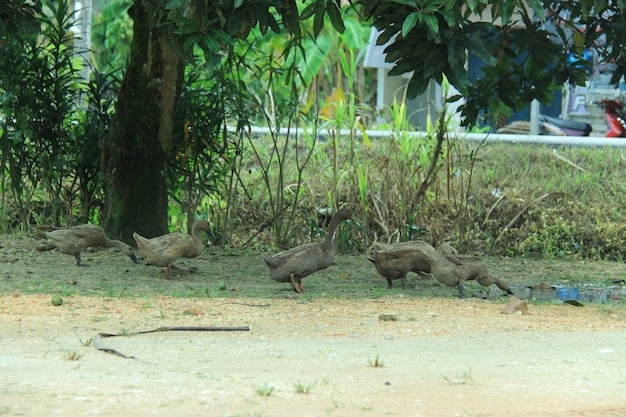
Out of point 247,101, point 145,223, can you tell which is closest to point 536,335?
point 145,223

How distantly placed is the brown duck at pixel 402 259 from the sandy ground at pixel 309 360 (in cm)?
53

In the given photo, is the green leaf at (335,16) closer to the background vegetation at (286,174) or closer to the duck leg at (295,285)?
the duck leg at (295,285)

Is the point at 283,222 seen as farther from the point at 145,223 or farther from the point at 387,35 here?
the point at 387,35

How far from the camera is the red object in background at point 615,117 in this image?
17.1 m

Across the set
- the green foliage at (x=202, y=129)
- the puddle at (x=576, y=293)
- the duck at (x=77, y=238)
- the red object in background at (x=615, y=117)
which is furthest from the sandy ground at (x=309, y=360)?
the red object in background at (x=615, y=117)

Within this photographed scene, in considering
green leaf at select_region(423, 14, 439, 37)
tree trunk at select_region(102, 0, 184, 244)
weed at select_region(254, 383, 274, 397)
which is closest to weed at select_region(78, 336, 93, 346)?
weed at select_region(254, 383, 274, 397)

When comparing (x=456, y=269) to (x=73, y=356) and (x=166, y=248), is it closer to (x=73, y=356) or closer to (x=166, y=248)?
(x=166, y=248)

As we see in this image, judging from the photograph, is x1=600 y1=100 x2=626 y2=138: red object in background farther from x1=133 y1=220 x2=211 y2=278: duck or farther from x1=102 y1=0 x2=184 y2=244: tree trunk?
x1=133 y1=220 x2=211 y2=278: duck

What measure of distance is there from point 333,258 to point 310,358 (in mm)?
2449

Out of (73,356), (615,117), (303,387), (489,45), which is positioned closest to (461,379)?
(303,387)

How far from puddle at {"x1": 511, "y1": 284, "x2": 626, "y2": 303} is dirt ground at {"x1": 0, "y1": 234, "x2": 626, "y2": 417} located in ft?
2.17

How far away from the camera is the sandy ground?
13.8 feet

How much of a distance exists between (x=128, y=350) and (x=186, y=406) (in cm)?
115

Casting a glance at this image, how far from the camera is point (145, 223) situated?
9.60 metres
